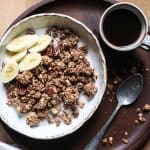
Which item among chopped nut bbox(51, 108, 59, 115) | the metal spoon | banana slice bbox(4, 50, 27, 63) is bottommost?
the metal spoon

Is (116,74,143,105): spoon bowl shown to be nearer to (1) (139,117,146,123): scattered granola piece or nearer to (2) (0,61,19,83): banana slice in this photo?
(1) (139,117,146,123): scattered granola piece

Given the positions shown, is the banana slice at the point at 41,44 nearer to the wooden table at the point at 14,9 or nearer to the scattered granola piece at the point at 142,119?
the wooden table at the point at 14,9

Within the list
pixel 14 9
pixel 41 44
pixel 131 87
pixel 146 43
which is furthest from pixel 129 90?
pixel 14 9

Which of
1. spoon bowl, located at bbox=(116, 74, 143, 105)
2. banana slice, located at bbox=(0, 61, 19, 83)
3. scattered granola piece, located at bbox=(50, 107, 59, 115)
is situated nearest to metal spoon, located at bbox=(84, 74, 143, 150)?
spoon bowl, located at bbox=(116, 74, 143, 105)

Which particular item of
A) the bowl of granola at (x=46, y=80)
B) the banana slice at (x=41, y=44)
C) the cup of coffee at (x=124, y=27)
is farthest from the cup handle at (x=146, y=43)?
the banana slice at (x=41, y=44)

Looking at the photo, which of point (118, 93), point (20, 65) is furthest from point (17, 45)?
point (118, 93)

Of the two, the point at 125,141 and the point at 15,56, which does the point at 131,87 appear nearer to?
the point at 125,141

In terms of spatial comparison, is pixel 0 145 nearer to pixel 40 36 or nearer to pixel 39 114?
pixel 39 114
